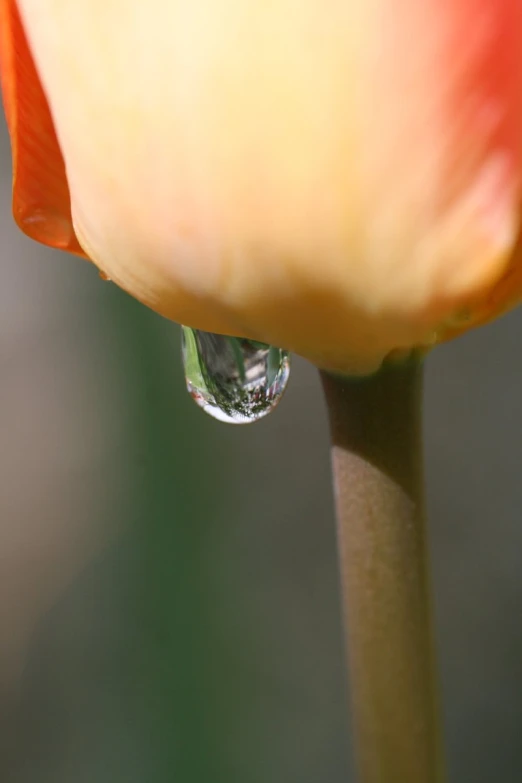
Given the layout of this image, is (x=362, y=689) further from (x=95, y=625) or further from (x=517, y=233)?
(x=95, y=625)

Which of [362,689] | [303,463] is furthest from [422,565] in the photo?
[303,463]

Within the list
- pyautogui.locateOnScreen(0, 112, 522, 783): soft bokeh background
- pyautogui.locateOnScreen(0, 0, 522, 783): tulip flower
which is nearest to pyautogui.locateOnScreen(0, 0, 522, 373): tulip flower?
pyautogui.locateOnScreen(0, 0, 522, 783): tulip flower

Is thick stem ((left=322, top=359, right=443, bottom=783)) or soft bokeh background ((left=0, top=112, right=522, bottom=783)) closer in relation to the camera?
thick stem ((left=322, top=359, right=443, bottom=783))

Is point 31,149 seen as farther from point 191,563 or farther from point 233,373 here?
point 191,563

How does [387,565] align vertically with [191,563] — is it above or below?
above

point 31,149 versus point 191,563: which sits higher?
point 31,149

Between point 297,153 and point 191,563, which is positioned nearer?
point 297,153

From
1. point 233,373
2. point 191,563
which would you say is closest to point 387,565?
point 233,373

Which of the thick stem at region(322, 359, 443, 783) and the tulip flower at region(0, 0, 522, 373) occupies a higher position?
the tulip flower at region(0, 0, 522, 373)

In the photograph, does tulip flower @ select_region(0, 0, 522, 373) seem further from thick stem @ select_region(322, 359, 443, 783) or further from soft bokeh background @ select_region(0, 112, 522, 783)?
soft bokeh background @ select_region(0, 112, 522, 783)
